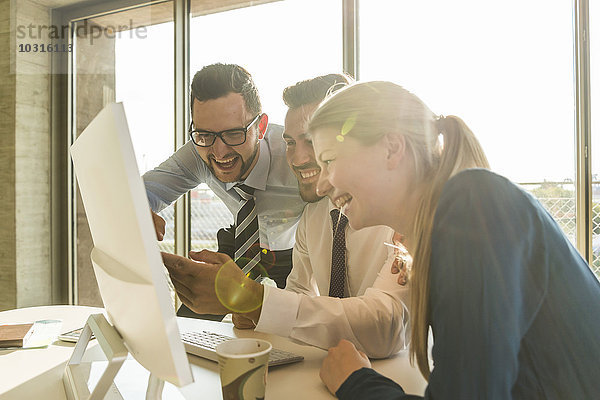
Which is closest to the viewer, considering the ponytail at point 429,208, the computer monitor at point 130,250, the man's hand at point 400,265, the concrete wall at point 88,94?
the computer monitor at point 130,250

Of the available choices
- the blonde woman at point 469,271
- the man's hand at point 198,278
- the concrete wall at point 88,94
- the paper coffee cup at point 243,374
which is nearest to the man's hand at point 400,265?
the blonde woman at point 469,271

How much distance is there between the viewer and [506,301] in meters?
0.58

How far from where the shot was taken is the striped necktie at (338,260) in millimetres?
1470

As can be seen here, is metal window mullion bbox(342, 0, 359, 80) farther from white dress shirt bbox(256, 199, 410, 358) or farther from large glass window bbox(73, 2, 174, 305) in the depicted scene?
white dress shirt bbox(256, 199, 410, 358)

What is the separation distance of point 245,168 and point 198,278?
98cm

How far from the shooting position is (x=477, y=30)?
8.29ft

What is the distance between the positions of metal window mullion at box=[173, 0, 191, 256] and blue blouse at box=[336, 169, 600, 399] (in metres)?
2.87

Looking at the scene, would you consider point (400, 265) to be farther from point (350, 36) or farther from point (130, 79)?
point (130, 79)

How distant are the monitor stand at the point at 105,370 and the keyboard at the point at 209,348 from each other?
221 millimetres

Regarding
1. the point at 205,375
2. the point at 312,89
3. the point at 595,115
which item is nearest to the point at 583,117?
the point at 595,115

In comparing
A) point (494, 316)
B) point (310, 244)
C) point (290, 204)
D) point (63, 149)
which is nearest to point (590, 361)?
point (494, 316)

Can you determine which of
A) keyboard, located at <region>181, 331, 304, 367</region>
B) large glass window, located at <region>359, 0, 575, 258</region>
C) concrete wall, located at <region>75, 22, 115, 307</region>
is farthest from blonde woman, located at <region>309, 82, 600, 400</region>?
concrete wall, located at <region>75, 22, 115, 307</region>

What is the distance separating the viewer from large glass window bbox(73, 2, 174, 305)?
3.47 meters

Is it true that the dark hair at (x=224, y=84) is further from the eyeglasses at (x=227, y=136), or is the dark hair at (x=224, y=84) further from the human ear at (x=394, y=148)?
the human ear at (x=394, y=148)
